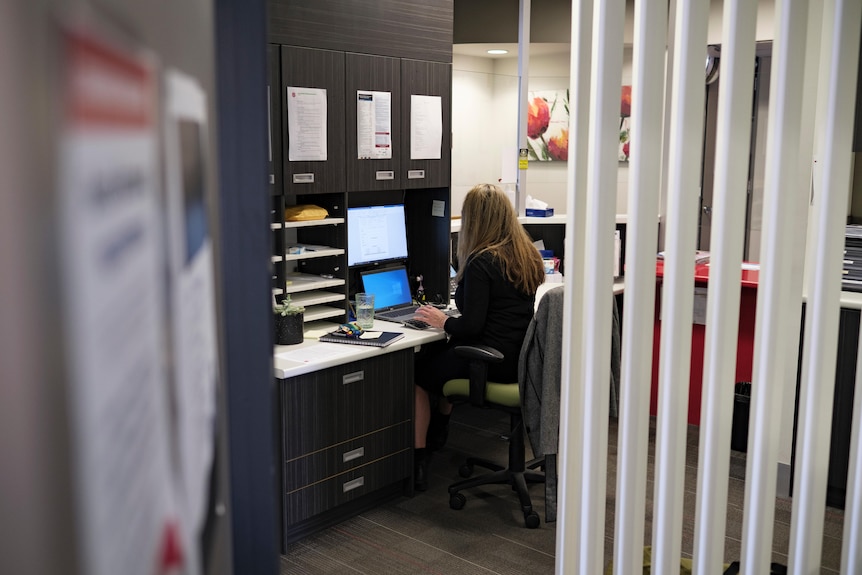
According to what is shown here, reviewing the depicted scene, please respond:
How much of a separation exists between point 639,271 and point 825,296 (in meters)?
0.53

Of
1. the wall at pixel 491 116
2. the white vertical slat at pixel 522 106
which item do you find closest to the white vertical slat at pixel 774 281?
the white vertical slat at pixel 522 106

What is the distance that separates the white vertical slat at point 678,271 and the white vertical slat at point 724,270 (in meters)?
0.06

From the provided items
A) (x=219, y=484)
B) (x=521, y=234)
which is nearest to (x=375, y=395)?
(x=521, y=234)

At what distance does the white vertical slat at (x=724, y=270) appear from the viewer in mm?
2131

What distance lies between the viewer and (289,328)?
3.51 m

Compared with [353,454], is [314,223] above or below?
above

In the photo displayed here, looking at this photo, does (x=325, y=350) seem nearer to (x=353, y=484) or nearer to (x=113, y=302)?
(x=353, y=484)

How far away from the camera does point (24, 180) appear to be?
0.99 ft

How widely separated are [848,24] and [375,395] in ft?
7.42

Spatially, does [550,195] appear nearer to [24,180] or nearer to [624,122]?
[624,122]

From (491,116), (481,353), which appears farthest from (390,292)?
(491,116)

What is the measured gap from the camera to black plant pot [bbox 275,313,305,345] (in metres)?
3.49

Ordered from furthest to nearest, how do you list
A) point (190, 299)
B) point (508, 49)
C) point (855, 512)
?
point (508, 49) → point (855, 512) → point (190, 299)

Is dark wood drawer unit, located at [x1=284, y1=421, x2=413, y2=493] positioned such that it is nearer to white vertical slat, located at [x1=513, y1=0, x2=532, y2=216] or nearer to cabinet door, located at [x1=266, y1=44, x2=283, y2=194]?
cabinet door, located at [x1=266, y1=44, x2=283, y2=194]
